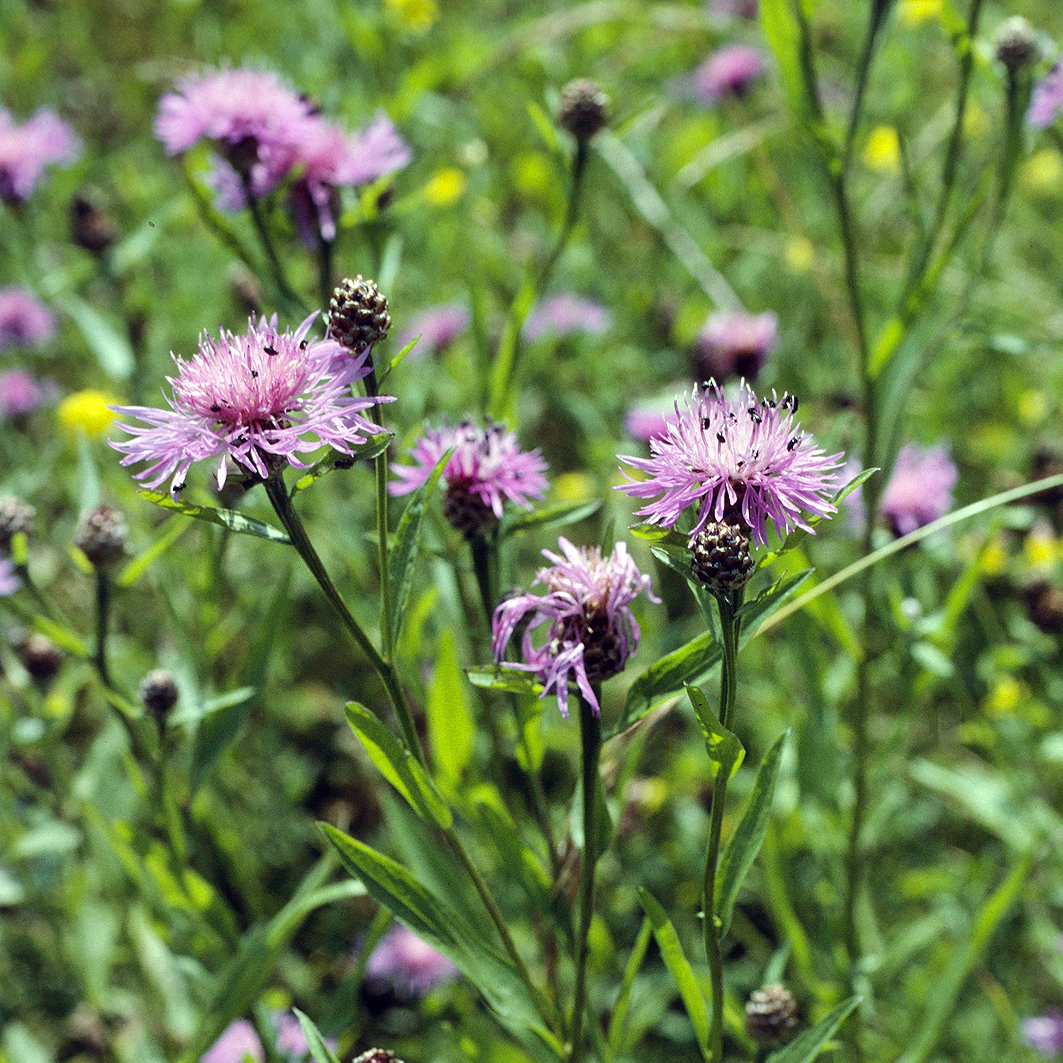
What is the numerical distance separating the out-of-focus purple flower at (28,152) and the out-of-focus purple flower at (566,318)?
137cm

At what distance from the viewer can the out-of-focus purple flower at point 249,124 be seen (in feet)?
5.64

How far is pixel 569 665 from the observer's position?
1011 mm

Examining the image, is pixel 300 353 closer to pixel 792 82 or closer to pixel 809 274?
pixel 792 82

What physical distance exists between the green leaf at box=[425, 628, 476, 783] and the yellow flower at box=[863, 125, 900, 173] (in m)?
2.51

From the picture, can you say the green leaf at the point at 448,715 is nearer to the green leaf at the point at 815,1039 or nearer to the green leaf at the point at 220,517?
the green leaf at the point at 220,517

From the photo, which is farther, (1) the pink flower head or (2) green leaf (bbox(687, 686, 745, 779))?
(1) the pink flower head

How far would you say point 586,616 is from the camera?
1062mm

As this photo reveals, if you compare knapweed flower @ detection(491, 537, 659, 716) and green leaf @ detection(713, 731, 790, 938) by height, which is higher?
knapweed flower @ detection(491, 537, 659, 716)

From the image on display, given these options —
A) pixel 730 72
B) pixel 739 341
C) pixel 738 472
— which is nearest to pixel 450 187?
pixel 730 72

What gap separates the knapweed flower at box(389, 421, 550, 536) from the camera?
4.33 ft

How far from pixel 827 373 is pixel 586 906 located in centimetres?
206

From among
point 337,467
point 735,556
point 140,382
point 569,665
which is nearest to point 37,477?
point 140,382

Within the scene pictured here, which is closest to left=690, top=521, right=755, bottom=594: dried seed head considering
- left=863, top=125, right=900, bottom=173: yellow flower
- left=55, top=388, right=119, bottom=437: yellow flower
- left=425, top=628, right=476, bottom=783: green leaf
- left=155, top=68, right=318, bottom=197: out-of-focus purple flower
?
left=425, top=628, right=476, bottom=783: green leaf

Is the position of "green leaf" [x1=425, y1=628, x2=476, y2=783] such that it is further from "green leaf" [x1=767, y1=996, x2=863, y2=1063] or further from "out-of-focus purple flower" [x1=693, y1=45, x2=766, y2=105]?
"out-of-focus purple flower" [x1=693, y1=45, x2=766, y2=105]
